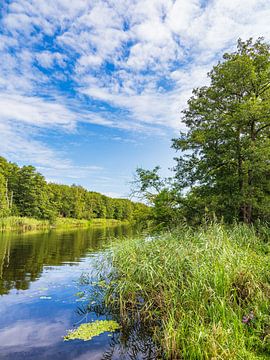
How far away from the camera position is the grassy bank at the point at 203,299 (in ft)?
14.8

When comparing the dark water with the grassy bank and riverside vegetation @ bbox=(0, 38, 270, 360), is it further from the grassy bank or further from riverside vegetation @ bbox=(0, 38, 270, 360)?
the grassy bank

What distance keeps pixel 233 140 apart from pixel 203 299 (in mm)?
10120

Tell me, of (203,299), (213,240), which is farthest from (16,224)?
(203,299)

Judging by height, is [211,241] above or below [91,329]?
above

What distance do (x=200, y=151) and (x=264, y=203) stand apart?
4.08 meters

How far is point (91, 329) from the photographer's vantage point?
21.8ft

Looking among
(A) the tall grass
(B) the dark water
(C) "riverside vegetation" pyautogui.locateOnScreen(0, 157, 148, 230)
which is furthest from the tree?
(A) the tall grass

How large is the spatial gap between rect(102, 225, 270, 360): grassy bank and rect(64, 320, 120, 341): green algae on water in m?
0.36

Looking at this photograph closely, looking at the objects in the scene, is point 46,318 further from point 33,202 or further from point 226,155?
point 33,202

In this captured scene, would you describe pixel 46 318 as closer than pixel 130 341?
No

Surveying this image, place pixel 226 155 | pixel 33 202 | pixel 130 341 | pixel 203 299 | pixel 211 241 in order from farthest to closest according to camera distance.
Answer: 1. pixel 33 202
2. pixel 226 155
3. pixel 211 241
4. pixel 130 341
5. pixel 203 299

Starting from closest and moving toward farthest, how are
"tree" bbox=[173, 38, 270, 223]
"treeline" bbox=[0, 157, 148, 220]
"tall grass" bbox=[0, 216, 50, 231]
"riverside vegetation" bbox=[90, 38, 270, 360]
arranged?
"riverside vegetation" bbox=[90, 38, 270, 360], "tree" bbox=[173, 38, 270, 223], "tall grass" bbox=[0, 216, 50, 231], "treeline" bbox=[0, 157, 148, 220]

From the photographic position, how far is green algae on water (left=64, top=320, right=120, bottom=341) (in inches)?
250

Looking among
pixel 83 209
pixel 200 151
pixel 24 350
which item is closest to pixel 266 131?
pixel 200 151
